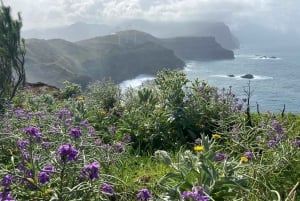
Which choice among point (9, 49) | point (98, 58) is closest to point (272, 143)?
point (9, 49)

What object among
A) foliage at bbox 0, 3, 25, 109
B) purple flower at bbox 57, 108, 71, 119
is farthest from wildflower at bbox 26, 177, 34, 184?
foliage at bbox 0, 3, 25, 109

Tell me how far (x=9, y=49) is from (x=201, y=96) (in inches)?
215

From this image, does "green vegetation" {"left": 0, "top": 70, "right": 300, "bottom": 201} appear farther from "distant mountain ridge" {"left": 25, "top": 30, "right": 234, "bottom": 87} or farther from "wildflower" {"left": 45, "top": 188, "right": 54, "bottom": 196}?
"distant mountain ridge" {"left": 25, "top": 30, "right": 234, "bottom": 87}

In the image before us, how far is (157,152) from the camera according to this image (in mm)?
3410

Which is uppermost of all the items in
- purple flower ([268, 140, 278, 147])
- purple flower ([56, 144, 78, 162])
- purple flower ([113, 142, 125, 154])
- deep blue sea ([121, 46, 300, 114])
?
purple flower ([56, 144, 78, 162])

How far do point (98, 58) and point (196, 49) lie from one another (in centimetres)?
5538

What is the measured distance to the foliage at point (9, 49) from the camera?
9.81 metres

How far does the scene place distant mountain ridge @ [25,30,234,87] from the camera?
235ft

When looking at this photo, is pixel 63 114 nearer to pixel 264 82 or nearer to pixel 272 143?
pixel 272 143

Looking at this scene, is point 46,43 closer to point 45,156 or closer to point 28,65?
point 28,65

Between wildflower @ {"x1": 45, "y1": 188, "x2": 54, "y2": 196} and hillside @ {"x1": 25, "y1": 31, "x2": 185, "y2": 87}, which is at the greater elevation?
wildflower @ {"x1": 45, "y1": 188, "x2": 54, "y2": 196}

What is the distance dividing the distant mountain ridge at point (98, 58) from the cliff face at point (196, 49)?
61.1ft

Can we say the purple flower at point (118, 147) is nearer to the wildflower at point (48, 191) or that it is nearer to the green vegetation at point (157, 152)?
the green vegetation at point (157, 152)

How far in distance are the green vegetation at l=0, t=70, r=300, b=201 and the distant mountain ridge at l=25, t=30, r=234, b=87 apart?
62.2m
